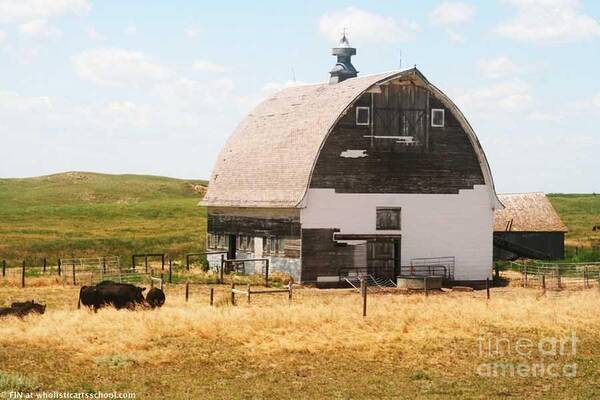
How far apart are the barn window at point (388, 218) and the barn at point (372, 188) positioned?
40 mm

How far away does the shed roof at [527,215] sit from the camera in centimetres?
5044

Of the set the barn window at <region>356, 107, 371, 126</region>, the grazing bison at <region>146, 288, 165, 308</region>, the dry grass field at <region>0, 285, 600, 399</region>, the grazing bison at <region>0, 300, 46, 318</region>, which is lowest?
the dry grass field at <region>0, 285, 600, 399</region>

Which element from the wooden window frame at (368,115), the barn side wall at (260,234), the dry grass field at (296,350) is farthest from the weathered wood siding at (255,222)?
the dry grass field at (296,350)

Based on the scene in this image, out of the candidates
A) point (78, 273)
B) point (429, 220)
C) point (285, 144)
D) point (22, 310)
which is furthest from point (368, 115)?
point (22, 310)

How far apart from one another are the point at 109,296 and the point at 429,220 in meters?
16.4

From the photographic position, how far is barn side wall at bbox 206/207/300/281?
3806 cm

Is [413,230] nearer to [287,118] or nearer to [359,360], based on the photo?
[287,118]

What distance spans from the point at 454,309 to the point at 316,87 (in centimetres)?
1778

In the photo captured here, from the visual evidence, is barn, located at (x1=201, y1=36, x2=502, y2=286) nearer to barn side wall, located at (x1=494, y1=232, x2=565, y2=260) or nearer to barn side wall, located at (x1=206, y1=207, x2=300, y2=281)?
barn side wall, located at (x1=206, y1=207, x2=300, y2=281)

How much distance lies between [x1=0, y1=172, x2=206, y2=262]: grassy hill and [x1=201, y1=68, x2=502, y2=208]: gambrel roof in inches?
469

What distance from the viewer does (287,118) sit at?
135 feet

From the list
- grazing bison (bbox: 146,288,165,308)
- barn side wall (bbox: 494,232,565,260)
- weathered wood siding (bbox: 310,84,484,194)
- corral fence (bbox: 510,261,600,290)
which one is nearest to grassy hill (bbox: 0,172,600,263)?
barn side wall (bbox: 494,232,565,260)

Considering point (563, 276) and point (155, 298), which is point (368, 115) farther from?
point (155, 298)

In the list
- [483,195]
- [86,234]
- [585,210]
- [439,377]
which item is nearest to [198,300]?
[439,377]
